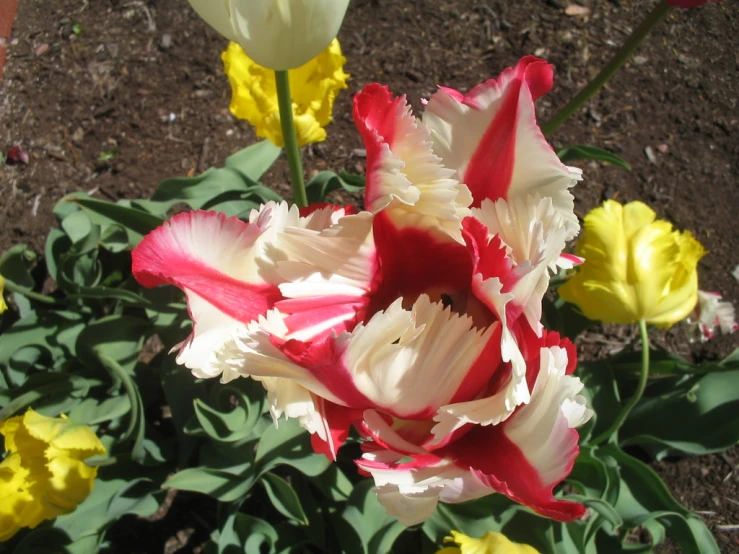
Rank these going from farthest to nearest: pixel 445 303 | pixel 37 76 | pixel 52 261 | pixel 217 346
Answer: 1. pixel 37 76
2. pixel 52 261
3. pixel 445 303
4. pixel 217 346

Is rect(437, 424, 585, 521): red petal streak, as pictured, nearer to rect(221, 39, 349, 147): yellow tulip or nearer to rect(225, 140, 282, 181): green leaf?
rect(221, 39, 349, 147): yellow tulip

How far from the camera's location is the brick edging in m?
1.99

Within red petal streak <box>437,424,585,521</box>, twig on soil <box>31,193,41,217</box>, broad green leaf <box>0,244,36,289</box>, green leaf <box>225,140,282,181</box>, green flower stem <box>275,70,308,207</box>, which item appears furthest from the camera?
twig on soil <box>31,193,41,217</box>

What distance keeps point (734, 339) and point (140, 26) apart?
6.20 feet

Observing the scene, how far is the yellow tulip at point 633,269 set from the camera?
0.92m

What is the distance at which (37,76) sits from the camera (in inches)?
76.3

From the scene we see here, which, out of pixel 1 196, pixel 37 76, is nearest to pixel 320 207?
pixel 1 196

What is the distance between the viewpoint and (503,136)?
536 mm

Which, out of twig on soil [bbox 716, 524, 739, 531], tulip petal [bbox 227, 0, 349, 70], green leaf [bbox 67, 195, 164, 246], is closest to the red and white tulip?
tulip petal [bbox 227, 0, 349, 70]

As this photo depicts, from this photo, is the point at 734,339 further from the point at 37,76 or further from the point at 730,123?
the point at 37,76

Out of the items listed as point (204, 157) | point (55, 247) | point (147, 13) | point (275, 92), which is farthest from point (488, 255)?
point (147, 13)

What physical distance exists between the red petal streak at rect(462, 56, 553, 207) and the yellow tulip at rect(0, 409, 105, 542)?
0.72m

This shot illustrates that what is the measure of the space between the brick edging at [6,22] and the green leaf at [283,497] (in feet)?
5.47

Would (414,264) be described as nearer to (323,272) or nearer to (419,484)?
(323,272)
